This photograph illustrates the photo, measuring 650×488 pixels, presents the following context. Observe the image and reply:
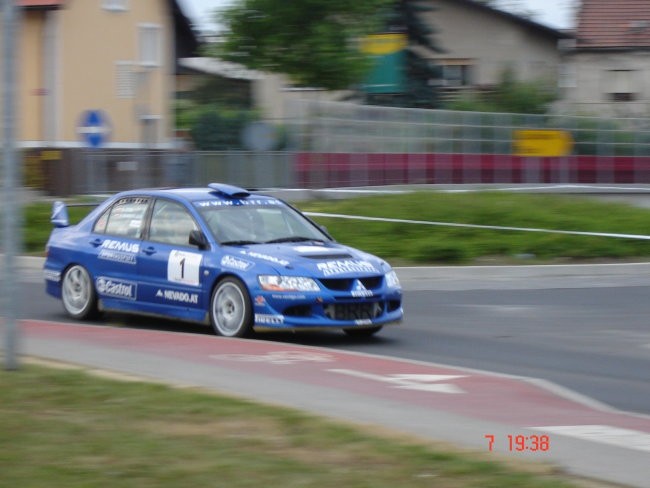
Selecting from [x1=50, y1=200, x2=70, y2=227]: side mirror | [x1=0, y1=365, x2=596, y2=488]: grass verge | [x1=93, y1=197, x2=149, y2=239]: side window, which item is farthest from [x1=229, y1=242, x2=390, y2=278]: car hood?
[x1=0, y1=365, x2=596, y2=488]: grass verge

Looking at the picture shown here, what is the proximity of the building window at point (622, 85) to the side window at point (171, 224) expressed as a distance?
146 ft

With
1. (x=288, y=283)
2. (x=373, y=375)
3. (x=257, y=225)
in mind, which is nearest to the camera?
(x=373, y=375)

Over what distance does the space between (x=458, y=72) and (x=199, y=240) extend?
154 feet

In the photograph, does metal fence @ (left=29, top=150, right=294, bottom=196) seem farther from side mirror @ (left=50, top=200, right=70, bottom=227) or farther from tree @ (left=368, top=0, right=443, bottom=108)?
side mirror @ (left=50, top=200, right=70, bottom=227)

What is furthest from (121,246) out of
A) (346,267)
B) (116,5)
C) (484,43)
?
(484,43)

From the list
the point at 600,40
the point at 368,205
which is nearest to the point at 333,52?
the point at 368,205

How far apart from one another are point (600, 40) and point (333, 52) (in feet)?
80.8

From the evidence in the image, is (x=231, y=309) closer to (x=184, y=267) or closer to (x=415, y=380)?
(x=184, y=267)

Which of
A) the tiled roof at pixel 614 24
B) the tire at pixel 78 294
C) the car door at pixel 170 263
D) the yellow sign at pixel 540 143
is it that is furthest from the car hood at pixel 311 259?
the tiled roof at pixel 614 24

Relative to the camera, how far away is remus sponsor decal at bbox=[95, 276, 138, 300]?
1276 centimetres

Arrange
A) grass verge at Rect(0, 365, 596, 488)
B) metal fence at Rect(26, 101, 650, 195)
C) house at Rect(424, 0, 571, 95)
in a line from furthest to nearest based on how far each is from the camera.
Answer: house at Rect(424, 0, 571, 95) → metal fence at Rect(26, 101, 650, 195) → grass verge at Rect(0, 365, 596, 488)

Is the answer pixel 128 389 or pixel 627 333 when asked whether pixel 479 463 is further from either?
pixel 627 333

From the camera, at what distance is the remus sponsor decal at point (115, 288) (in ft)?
41.9

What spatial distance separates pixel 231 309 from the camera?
11.9 metres
